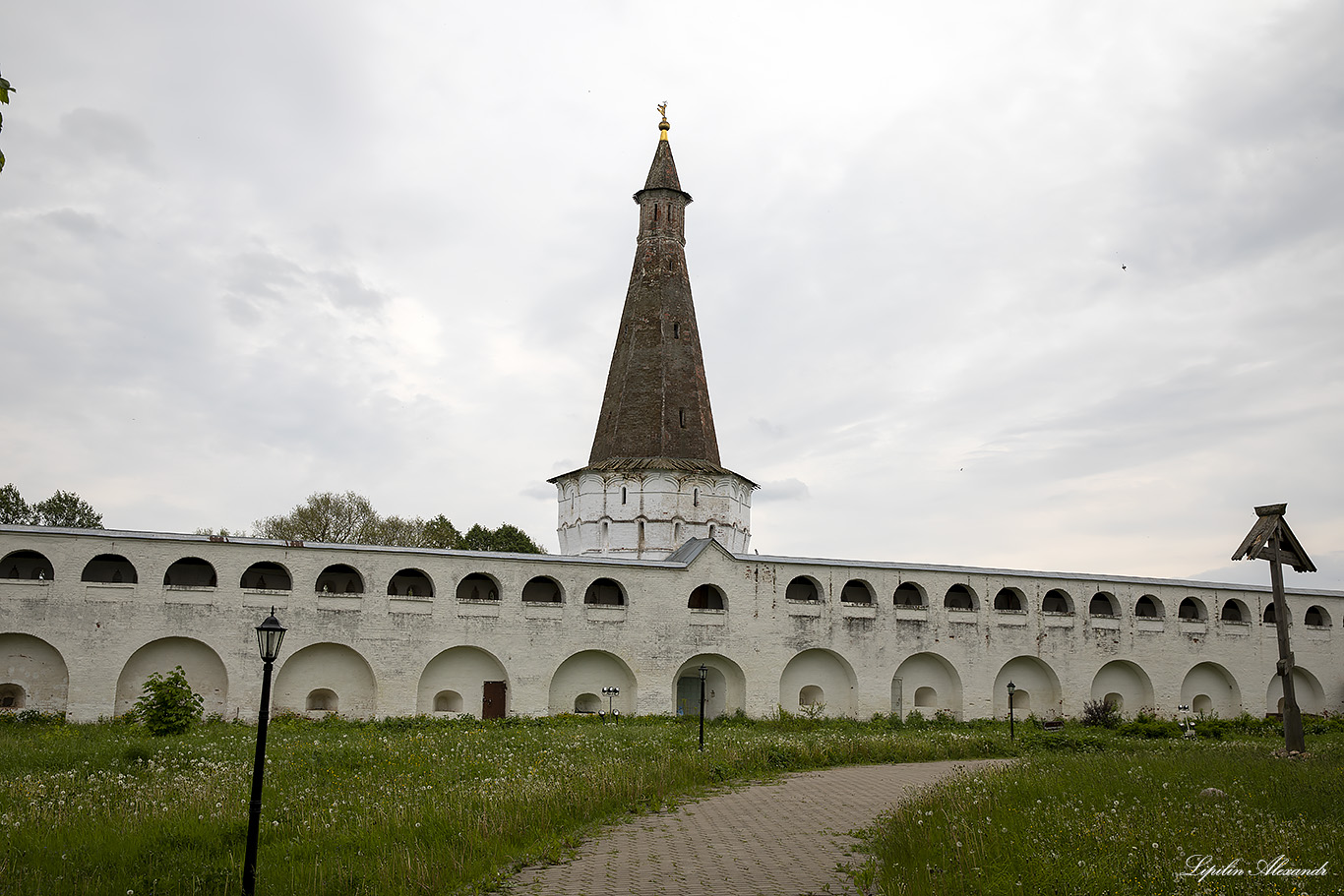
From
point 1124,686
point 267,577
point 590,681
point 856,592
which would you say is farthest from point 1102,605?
point 267,577

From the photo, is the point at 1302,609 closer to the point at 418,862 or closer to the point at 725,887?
the point at 725,887

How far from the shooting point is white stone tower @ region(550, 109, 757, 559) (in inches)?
1239

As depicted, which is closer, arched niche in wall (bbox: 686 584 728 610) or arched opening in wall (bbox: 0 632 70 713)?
arched opening in wall (bbox: 0 632 70 713)

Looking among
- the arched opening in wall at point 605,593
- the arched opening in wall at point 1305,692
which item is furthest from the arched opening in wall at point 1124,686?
the arched opening in wall at point 605,593

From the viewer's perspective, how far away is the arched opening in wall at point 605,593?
2812cm

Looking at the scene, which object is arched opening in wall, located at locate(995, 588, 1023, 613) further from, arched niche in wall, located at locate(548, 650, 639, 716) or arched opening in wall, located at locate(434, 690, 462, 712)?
arched opening in wall, located at locate(434, 690, 462, 712)

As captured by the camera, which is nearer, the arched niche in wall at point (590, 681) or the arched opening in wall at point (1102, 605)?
the arched niche in wall at point (590, 681)

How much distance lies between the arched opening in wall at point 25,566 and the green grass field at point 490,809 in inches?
281

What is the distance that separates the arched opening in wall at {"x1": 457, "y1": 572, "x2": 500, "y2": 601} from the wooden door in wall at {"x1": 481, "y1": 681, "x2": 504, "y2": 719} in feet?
8.17

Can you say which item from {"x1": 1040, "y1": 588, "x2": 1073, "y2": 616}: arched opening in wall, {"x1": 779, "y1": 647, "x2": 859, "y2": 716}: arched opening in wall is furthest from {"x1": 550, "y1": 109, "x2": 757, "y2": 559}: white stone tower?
{"x1": 1040, "y1": 588, "x2": 1073, "y2": 616}: arched opening in wall

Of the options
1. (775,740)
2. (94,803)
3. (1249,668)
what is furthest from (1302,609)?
(94,803)

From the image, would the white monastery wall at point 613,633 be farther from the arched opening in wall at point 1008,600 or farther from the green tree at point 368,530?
the green tree at point 368,530

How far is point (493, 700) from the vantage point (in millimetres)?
26422

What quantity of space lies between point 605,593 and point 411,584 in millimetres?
5769
